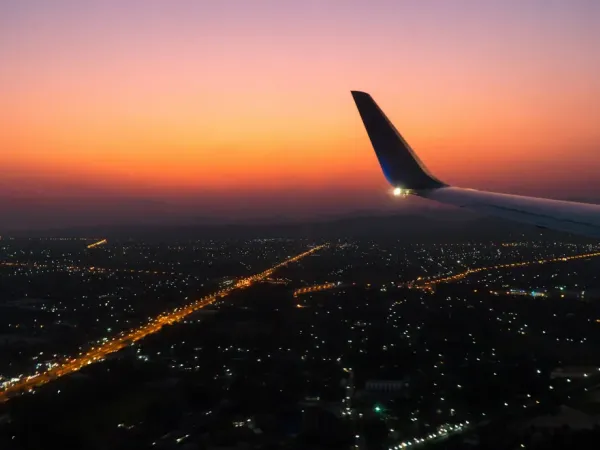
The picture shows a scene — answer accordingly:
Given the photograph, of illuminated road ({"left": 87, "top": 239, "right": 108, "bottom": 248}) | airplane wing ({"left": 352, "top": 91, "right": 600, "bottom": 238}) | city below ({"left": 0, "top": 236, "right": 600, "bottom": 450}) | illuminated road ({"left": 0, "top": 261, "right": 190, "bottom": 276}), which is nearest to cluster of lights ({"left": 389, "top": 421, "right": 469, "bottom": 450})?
city below ({"left": 0, "top": 236, "right": 600, "bottom": 450})

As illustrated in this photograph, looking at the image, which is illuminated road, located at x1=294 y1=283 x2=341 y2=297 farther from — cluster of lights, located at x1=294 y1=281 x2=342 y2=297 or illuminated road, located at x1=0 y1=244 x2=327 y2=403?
illuminated road, located at x1=0 y1=244 x2=327 y2=403

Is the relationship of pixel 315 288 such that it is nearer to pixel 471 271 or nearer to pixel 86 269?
pixel 471 271

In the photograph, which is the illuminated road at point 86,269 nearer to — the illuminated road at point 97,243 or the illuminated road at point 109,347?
the illuminated road at point 109,347

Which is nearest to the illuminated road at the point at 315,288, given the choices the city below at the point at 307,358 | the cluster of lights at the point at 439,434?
the city below at the point at 307,358

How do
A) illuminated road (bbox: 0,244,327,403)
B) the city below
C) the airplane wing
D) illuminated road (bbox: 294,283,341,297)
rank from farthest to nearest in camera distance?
illuminated road (bbox: 294,283,341,297), illuminated road (bbox: 0,244,327,403), the city below, the airplane wing

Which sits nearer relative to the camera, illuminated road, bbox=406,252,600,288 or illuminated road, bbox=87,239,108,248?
illuminated road, bbox=406,252,600,288

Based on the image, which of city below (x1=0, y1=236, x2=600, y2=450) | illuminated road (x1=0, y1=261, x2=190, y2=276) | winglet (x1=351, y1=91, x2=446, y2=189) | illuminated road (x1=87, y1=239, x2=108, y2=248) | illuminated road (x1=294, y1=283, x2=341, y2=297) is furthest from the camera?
illuminated road (x1=87, y1=239, x2=108, y2=248)

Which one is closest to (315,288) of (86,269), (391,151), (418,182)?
(86,269)
